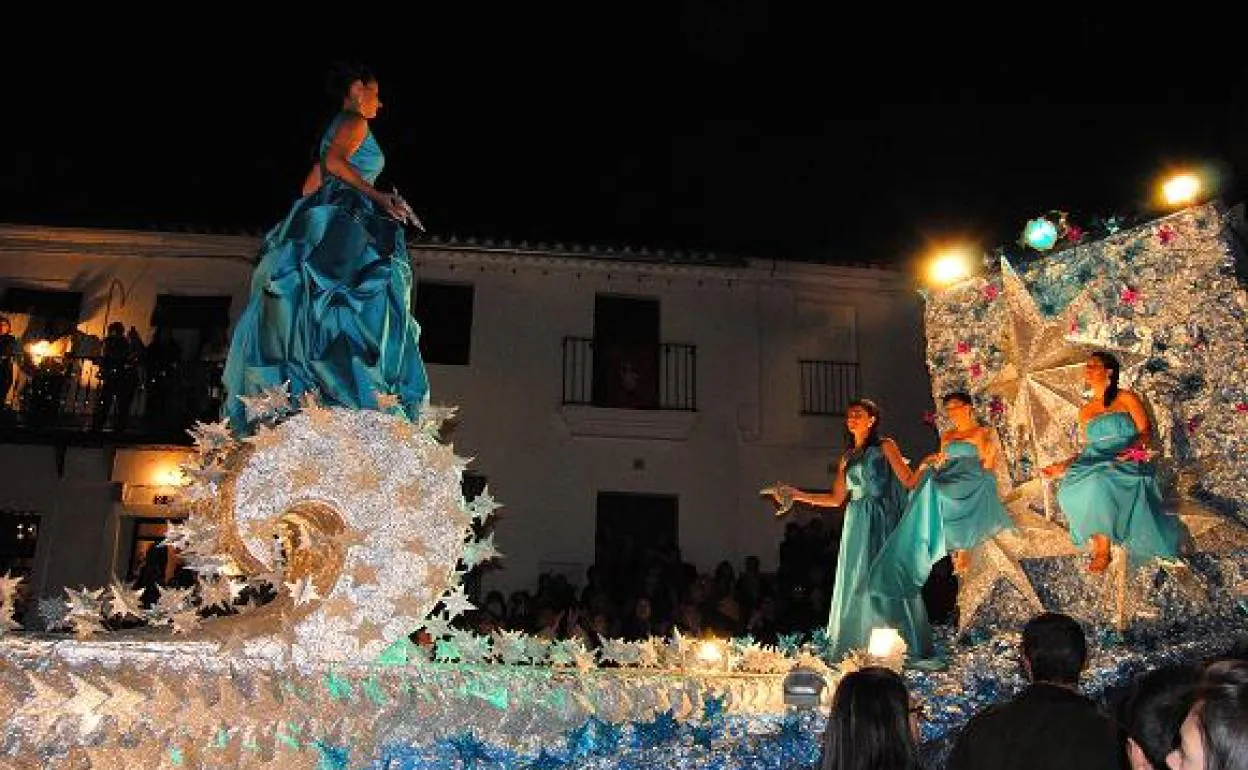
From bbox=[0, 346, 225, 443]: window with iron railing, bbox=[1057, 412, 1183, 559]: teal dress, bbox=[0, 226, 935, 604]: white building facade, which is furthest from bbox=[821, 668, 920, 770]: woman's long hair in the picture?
bbox=[0, 346, 225, 443]: window with iron railing

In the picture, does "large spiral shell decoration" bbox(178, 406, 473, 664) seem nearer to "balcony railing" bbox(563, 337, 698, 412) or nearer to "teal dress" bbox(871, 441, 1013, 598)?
"teal dress" bbox(871, 441, 1013, 598)

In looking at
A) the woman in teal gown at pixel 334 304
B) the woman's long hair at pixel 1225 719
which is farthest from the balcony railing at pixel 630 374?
the woman's long hair at pixel 1225 719

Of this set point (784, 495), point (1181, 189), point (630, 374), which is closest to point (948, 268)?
point (1181, 189)

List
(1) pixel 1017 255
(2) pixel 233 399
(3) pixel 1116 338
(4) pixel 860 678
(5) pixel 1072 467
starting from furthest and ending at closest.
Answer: (1) pixel 1017 255
(3) pixel 1116 338
(5) pixel 1072 467
(2) pixel 233 399
(4) pixel 860 678

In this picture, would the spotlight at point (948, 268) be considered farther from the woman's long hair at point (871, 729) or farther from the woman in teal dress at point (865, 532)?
the woman's long hair at point (871, 729)

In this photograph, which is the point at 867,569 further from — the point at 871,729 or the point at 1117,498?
the point at 871,729

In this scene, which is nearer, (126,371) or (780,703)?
(780,703)

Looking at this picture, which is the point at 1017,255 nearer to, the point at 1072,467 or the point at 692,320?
the point at 1072,467

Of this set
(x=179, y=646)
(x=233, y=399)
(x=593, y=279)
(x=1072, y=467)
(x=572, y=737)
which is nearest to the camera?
(x=179, y=646)

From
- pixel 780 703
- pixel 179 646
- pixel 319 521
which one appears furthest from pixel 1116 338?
pixel 179 646

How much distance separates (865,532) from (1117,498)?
1422 millimetres

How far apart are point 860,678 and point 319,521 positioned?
2.58 m

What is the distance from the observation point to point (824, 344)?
663 inches

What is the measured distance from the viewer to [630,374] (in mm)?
16359
